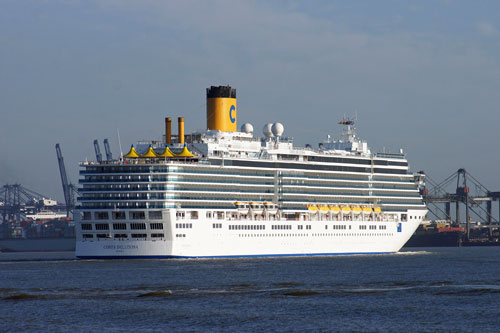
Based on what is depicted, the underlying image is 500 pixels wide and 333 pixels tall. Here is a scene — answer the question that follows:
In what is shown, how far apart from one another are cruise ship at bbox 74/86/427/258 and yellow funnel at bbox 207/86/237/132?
13cm

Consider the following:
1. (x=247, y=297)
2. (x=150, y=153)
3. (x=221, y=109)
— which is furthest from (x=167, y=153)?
(x=247, y=297)

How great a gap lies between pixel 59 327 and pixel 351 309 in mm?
17587

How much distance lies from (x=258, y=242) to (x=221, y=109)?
18722 mm

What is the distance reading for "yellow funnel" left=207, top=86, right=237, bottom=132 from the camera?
117 metres

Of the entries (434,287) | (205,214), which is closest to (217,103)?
(205,214)

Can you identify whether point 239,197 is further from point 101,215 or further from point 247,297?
point 247,297

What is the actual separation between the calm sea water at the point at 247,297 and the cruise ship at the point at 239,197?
4.42m

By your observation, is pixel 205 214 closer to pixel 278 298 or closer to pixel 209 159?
pixel 209 159

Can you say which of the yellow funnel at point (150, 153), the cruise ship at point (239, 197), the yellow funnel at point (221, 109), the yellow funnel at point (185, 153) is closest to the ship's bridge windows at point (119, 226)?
the cruise ship at point (239, 197)

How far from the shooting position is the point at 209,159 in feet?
348

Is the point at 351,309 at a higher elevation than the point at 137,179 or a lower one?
lower

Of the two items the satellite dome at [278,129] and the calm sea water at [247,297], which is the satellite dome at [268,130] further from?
A: the calm sea water at [247,297]

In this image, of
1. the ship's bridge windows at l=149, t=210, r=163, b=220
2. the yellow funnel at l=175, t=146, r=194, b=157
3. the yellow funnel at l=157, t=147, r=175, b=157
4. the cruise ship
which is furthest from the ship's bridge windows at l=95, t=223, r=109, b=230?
the yellow funnel at l=175, t=146, r=194, b=157

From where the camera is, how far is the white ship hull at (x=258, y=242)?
9788 cm
